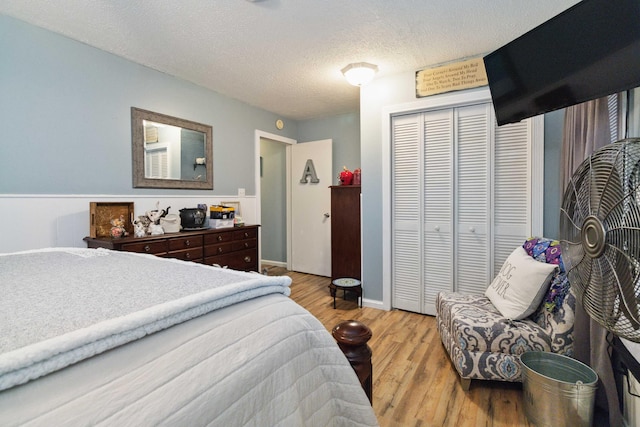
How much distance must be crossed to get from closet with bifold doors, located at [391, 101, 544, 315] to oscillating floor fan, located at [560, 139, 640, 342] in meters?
1.63

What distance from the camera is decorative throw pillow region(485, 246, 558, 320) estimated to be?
1.68 meters

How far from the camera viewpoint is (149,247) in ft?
7.64

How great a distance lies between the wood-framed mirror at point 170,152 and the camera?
2682 mm

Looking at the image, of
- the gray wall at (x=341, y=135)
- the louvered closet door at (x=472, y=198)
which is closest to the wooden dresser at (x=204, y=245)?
the gray wall at (x=341, y=135)

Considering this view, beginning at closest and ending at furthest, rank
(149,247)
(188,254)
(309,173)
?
(149,247) < (188,254) < (309,173)

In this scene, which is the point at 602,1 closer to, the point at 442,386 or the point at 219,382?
the point at 219,382

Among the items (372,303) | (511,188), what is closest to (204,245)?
(372,303)

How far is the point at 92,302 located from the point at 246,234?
2.62 metres

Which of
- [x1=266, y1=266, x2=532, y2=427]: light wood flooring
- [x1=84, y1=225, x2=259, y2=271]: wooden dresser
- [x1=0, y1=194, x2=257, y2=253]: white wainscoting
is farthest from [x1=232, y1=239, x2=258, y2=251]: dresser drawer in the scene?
[x1=266, y1=266, x2=532, y2=427]: light wood flooring

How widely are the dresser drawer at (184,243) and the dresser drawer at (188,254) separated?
0.03 m

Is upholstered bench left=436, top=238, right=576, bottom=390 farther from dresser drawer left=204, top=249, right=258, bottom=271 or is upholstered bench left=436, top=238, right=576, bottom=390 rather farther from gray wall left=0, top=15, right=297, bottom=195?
gray wall left=0, top=15, right=297, bottom=195

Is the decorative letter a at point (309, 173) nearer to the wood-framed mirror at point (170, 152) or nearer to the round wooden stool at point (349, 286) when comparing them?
the wood-framed mirror at point (170, 152)

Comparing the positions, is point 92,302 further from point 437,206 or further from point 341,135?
point 341,135

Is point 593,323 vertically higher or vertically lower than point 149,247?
lower
